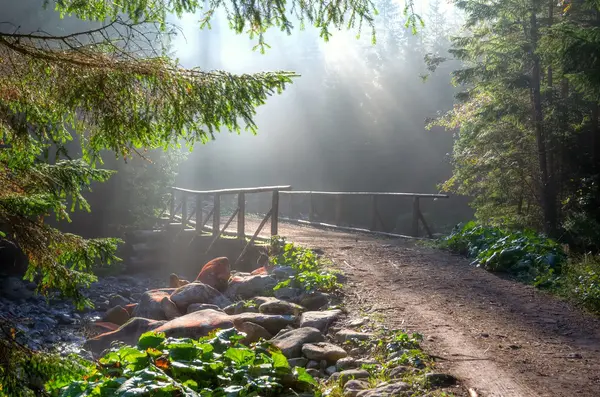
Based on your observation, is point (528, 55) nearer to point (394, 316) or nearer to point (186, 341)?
point (394, 316)

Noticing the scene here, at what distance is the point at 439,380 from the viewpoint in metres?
4.27

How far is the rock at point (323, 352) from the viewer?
16.9 ft

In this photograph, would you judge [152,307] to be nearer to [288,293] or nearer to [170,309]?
[170,309]

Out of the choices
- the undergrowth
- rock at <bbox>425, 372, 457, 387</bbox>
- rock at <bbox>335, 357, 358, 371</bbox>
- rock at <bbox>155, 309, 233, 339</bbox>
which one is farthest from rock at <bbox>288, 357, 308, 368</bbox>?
the undergrowth

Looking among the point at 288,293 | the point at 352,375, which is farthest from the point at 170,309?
the point at 352,375

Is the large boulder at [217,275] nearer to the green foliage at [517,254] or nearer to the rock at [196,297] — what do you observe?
the rock at [196,297]

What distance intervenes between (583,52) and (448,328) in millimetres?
4442

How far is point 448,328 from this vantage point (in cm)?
581

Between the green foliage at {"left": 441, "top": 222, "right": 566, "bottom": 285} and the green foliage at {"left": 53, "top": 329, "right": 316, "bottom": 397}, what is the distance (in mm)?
5088

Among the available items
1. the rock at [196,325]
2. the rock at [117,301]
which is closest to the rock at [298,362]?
the rock at [196,325]

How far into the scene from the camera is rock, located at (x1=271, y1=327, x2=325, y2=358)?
5.32 meters

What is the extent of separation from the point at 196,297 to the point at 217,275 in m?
1.21

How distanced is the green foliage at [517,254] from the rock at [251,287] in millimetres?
3531

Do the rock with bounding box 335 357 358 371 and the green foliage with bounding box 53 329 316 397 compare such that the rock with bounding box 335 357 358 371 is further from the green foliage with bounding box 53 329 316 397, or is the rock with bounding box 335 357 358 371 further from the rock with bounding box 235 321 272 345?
the rock with bounding box 235 321 272 345
